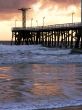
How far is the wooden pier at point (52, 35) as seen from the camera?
211 feet

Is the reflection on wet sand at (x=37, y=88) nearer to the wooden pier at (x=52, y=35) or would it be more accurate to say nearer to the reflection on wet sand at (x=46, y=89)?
the reflection on wet sand at (x=46, y=89)

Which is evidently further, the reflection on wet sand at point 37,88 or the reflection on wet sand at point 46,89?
the reflection on wet sand at point 46,89

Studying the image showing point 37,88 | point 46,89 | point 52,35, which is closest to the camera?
point 46,89

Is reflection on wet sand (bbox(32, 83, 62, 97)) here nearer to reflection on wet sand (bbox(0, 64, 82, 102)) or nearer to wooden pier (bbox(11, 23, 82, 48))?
reflection on wet sand (bbox(0, 64, 82, 102))

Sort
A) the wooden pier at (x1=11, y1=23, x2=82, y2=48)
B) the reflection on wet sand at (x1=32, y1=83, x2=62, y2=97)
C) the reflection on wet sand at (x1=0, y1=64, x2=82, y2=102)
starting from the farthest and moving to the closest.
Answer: the wooden pier at (x1=11, y1=23, x2=82, y2=48) → the reflection on wet sand at (x1=32, y1=83, x2=62, y2=97) → the reflection on wet sand at (x1=0, y1=64, x2=82, y2=102)

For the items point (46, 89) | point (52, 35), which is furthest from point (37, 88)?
point (52, 35)

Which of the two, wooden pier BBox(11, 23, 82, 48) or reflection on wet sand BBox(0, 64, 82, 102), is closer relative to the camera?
reflection on wet sand BBox(0, 64, 82, 102)

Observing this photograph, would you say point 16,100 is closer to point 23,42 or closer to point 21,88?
point 21,88

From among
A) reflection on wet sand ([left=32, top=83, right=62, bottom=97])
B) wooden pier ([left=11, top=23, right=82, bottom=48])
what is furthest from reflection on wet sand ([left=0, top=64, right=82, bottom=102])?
wooden pier ([left=11, top=23, right=82, bottom=48])

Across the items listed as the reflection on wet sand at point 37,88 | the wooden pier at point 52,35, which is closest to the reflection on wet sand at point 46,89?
the reflection on wet sand at point 37,88

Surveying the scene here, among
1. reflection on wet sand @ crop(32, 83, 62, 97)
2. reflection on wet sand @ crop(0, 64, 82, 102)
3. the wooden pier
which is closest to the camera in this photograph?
reflection on wet sand @ crop(0, 64, 82, 102)

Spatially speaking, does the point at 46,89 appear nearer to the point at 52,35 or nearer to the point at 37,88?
the point at 37,88

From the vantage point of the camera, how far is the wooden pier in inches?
2527

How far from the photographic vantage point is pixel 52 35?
251 feet
